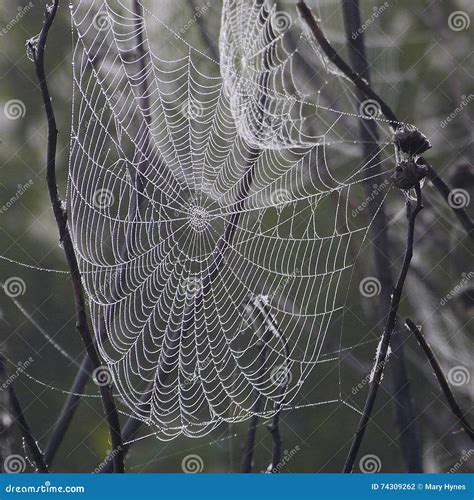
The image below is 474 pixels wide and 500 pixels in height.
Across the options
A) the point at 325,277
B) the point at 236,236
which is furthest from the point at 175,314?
the point at 325,277

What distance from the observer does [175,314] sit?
191 centimetres

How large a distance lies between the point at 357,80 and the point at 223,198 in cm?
40

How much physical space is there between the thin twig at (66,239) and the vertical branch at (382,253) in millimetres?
624

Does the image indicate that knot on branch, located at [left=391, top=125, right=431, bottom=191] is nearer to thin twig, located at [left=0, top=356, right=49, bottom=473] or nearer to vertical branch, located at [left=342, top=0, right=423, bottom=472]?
vertical branch, located at [left=342, top=0, right=423, bottom=472]

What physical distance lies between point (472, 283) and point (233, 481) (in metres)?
0.69

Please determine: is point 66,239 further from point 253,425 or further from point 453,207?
point 453,207

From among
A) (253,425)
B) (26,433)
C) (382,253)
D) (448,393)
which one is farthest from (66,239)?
(448,393)

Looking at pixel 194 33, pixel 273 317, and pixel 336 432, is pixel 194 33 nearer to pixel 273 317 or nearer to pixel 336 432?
pixel 273 317

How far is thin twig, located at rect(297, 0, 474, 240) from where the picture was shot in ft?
5.79

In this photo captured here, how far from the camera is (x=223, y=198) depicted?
187 cm

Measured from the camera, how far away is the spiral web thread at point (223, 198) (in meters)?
1.79

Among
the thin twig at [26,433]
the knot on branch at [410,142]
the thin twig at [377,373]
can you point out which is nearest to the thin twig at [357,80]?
the thin twig at [377,373]

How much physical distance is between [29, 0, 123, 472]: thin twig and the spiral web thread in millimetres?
145

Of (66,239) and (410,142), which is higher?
(410,142)
